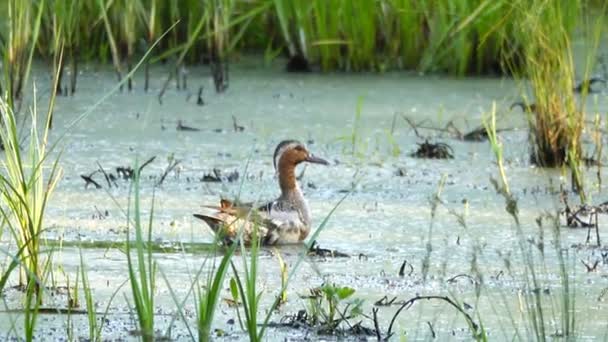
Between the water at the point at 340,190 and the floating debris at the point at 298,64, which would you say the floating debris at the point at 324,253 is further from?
the floating debris at the point at 298,64

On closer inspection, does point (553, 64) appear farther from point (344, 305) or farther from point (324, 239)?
point (344, 305)

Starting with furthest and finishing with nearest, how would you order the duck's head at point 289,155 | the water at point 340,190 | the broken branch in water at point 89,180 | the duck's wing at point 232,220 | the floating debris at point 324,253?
the broken branch in water at point 89,180, the duck's head at point 289,155, the duck's wing at point 232,220, the floating debris at point 324,253, the water at point 340,190

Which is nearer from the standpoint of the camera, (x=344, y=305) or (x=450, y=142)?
(x=344, y=305)

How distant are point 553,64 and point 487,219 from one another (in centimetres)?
90

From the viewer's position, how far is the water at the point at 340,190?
13.0ft

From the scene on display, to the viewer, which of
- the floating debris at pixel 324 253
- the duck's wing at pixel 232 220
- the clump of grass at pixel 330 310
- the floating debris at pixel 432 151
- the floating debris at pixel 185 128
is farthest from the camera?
the floating debris at pixel 185 128

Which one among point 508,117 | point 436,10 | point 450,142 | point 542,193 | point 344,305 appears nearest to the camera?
point 344,305

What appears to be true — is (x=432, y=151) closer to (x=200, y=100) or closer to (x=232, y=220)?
(x=200, y=100)

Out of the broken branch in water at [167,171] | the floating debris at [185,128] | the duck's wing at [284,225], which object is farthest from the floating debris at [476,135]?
the duck's wing at [284,225]

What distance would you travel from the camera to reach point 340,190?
18.8 ft

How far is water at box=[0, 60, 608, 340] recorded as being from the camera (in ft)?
13.0

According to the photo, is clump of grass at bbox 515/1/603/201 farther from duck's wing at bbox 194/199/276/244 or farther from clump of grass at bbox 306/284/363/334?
clump of grass at bbox 306/284/363/334

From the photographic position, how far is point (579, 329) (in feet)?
12.0

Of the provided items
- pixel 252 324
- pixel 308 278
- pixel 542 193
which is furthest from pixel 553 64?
pixel 252 324
